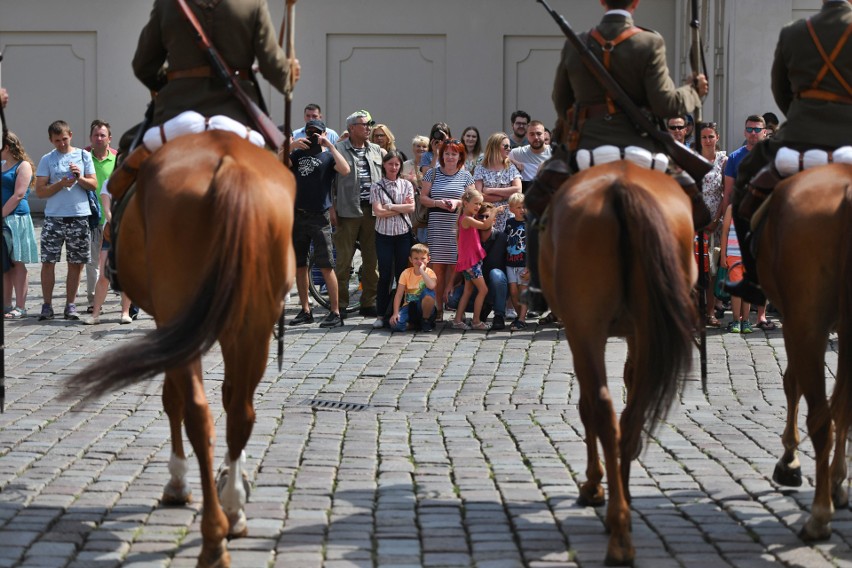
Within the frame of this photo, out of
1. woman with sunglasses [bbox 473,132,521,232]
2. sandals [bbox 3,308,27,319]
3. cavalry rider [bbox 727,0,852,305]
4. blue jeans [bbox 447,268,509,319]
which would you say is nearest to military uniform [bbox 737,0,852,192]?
cavalry rider [bbox 727,0,852,305]

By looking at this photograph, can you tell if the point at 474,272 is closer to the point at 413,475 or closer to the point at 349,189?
the point at 349,189

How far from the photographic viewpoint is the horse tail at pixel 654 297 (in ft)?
21.0

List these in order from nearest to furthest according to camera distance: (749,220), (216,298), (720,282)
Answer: (216,298) → (749,220) → (720,282)

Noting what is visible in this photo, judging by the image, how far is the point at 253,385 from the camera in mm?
6637

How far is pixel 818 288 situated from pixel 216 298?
2869 mm

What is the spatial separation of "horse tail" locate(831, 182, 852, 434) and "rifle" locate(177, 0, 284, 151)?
2.92 metres

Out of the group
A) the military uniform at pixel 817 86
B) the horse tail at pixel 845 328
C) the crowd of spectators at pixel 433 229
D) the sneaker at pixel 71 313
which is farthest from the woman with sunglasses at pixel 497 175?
the horse tail at pixel 845 328

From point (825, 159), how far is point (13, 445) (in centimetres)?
524

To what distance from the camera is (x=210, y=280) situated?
20.3 feet

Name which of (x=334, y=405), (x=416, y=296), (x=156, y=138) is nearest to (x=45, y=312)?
(x=416, y=296)

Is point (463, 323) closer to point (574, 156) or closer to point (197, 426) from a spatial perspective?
point (574, 156)

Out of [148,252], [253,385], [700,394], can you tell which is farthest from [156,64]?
[700,394]

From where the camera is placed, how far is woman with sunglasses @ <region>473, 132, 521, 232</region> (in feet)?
54.1

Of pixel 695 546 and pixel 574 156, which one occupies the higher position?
pixel 574 156
